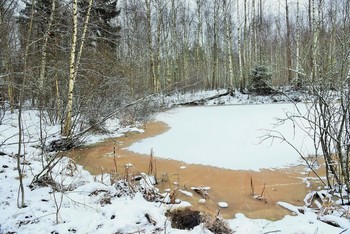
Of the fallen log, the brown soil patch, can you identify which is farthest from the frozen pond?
the fallen log

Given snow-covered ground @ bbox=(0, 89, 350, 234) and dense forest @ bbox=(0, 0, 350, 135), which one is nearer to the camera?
snow-covered ground @ bbox=(0, 89, 350, 234)

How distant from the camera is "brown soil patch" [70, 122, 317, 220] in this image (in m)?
4.23

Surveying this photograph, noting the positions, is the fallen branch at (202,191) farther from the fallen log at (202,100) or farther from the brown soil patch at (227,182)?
the fallen log at (202,100)

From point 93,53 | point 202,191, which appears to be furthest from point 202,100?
point 202,191

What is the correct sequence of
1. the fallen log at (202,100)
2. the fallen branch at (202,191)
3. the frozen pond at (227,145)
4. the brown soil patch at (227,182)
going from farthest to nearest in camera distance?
the fallen log at (202,100), the frozen pond at (227,145), the fallen branch at (202,191), the brown soil patch at (227,182)

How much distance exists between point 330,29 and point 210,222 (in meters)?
3.55

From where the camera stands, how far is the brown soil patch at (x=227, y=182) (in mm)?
4234

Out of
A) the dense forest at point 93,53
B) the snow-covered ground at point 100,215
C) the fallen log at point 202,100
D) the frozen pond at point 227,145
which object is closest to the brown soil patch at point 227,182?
the snow-covered ground at point 100,215

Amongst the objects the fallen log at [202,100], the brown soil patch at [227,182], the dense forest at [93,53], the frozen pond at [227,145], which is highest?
the dense forest at [93,53]

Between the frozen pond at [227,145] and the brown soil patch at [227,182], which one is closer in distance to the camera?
the brown soil patch at [227,182]

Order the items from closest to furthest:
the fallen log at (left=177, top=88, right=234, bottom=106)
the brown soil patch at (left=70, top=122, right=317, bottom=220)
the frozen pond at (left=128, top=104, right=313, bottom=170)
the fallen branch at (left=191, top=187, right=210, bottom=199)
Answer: the brown soil patch at (left=70, top=122, right=317, bottom=220)
the fallen branch at (left=191, top=187, right=210, bottom=199)
the frozen pond at (left=128, top=104, right=313, bottom=170)
the fallen log at (left=177, top=88, right=234, bottom=106)

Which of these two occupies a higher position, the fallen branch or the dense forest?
the dense forest

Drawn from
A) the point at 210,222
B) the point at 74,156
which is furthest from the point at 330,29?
the point at 74,156

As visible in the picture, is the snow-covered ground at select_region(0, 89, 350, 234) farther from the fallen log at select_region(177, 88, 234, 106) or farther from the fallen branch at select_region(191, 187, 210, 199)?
the fallen log at select_region(177, 88, 234, 106)
